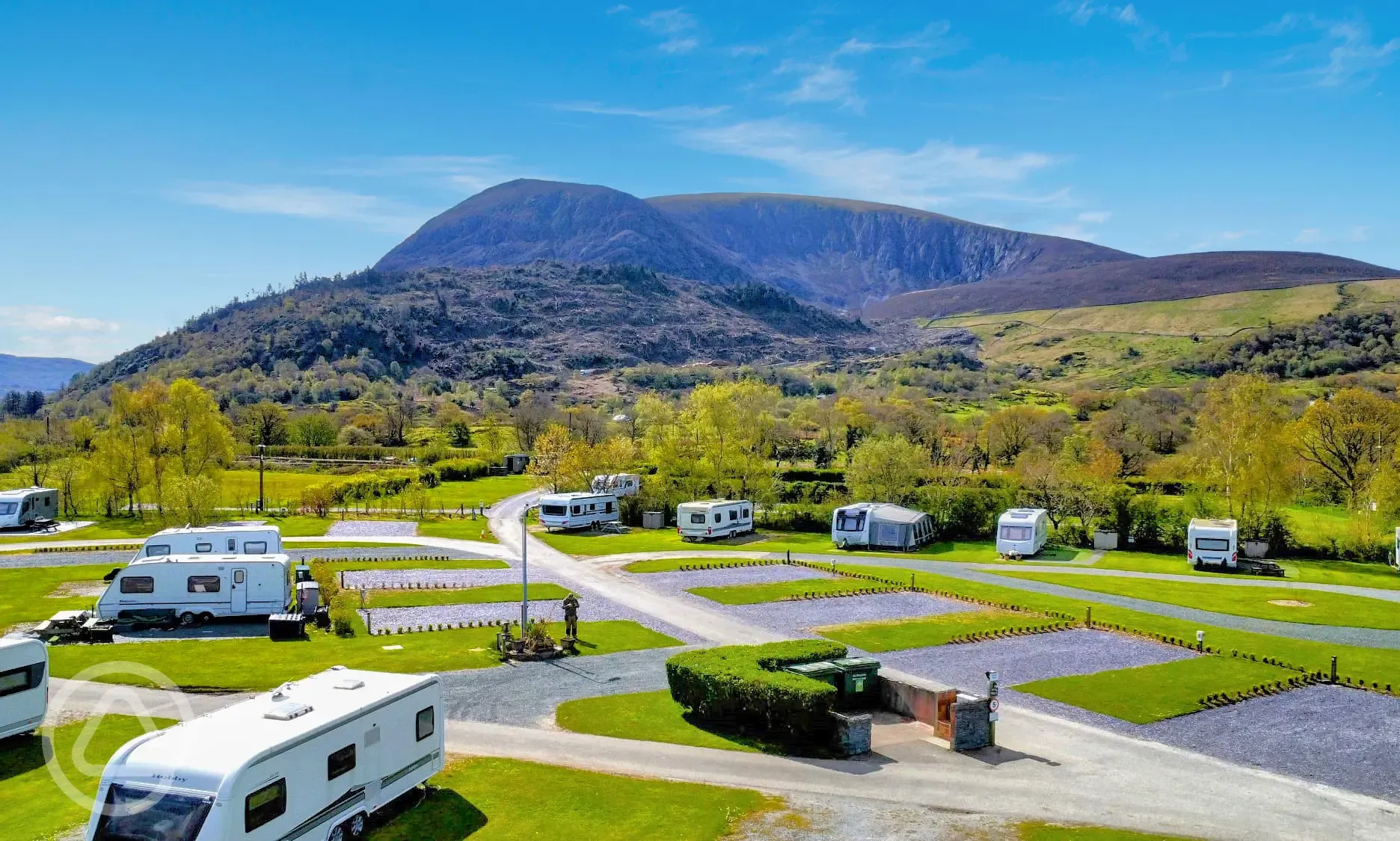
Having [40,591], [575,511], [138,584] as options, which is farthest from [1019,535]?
[40,591]

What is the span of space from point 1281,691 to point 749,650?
14.6m

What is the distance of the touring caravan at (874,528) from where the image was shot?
5153 centimetres

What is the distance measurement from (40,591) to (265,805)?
30055 millimetres

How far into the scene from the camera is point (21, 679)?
17.9 meters

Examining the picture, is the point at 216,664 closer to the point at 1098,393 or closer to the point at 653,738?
the point at 653,738

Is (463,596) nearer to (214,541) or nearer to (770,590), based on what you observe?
(214,541)

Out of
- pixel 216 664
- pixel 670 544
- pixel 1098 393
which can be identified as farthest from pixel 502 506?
pixel 1098 393

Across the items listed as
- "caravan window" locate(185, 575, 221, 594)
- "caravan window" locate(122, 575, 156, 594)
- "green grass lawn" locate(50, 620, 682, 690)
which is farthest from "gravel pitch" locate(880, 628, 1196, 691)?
"caravan window" locate(122, 575, 156, 594)

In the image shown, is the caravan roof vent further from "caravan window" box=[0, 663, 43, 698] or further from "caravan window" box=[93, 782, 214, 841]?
"caravan window" box=[0, 663, 43, 698]

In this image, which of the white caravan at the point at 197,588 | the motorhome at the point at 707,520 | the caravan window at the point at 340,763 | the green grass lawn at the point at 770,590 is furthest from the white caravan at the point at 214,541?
the caravan window at the point at 340,763

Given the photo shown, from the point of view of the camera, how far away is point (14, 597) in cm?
3397

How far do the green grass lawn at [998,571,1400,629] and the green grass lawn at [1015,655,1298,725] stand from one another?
924cm

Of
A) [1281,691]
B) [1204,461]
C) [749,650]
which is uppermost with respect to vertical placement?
[1204,461]

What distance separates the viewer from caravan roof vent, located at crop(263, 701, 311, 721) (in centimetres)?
1356
